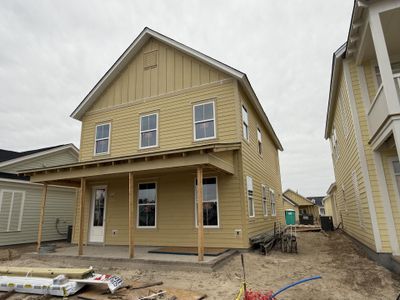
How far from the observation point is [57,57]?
1395 centimetres

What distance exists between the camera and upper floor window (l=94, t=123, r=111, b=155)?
11883mm

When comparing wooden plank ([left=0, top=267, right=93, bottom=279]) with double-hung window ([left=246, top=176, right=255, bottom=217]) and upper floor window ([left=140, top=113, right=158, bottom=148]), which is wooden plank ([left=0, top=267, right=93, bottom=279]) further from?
double-hung window ([left=246, top=176, right=255, bottom=217])

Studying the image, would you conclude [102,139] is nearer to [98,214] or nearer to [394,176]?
[98,214]

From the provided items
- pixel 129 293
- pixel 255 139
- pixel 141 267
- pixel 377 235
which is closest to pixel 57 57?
pixel 255 139

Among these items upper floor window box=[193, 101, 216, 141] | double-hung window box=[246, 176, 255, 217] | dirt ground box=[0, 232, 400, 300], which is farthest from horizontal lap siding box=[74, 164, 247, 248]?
upper floor window box=[193, 101, 216, 141]

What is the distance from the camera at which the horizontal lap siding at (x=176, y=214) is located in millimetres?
8742

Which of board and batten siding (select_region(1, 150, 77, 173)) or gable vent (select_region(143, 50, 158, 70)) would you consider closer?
gable vent (select_region(143, 50, 158, 70))

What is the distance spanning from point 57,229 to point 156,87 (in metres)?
10.6

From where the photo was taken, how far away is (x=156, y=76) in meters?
11.3

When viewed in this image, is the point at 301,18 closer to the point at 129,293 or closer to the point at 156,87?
the point at 156,87

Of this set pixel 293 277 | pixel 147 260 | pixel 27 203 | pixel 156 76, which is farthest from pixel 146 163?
pixel 27 203

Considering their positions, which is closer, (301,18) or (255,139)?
(301,18)

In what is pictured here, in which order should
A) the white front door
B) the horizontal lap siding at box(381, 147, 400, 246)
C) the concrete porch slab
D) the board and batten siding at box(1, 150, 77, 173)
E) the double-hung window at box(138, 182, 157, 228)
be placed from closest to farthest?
the concrete porch slab
the horizontal lap siding at box(381, 147, 400, 246)
the double-hung window at box(138, 182, 157, 228)
the white front door
the board and batten siding at box(1, 150, 77, 173)

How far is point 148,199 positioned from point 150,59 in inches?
250
